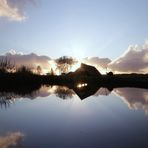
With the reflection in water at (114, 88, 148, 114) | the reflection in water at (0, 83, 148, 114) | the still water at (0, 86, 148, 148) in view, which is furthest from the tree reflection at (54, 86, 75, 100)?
the still water at (0, 86, 148, 148)

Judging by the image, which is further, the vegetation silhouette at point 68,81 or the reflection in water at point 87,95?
the vegetation silhouette at point 68,81

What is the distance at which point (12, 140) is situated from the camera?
13023 millimetres

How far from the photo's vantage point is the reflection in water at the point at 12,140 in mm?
12045

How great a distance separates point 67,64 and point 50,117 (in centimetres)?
12756

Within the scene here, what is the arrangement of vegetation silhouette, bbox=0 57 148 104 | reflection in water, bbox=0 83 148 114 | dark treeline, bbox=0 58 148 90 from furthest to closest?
dark treeline, bbox=0 58 148 90 < vegetation silhouette, bbox=0 57 148 104 < reflection in water, bbox=0 83 148 114

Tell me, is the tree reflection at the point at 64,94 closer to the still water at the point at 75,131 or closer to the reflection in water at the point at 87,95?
the reflection in water at the point at 87,95

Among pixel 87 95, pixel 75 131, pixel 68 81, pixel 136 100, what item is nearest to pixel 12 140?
pixel 75 131

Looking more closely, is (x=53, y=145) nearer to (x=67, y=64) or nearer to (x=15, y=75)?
(x=15, y=75)

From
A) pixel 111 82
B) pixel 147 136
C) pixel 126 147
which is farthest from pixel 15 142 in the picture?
pixel 111 82

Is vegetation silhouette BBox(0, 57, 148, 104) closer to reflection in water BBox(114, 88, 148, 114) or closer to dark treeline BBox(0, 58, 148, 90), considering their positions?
dark treeline BBox(0, 58, 148, 90)

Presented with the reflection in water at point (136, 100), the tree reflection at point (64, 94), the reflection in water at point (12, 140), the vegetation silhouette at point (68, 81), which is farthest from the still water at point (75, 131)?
the vegetation silhouette at point (68, 81)

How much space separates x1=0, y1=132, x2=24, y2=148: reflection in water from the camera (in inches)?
474

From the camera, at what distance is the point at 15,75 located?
7206cm

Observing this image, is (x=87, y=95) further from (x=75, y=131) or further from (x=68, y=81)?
(x=68, y=81)
